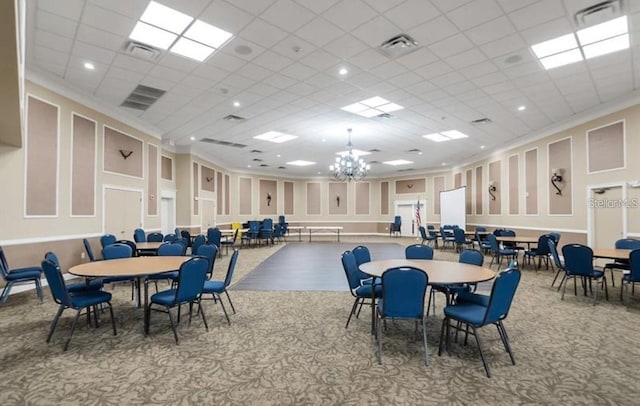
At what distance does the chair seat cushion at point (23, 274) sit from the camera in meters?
4.78

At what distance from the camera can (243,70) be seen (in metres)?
5.55

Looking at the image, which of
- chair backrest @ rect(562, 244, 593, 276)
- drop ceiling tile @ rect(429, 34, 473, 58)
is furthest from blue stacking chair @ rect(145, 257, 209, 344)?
chair backrest @ rect(562, 244, 593, 276)

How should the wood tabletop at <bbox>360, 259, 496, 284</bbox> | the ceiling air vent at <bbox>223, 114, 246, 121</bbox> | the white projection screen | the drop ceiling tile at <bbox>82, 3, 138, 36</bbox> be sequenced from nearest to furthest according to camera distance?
the wood tabletop at <bbox>360, 259, 496, 284</bbox> < the drop ceiling tile at <bbox>82, 3, 138, 36</bbox> < the ceiling air vent at <bbox>223, 114, 246, 121</bbox> < the white projection screen

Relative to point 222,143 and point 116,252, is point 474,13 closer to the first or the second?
point 116,252

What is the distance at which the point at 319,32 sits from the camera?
441 cm

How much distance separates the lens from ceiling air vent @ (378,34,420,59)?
15.0 ft

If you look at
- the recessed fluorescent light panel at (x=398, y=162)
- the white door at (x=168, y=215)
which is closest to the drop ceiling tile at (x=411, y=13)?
the white door at (x=168, y=215)

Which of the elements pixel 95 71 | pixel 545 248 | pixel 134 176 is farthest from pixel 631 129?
pixel 134 176

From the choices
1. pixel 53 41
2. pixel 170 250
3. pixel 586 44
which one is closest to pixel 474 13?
pixel 586 44

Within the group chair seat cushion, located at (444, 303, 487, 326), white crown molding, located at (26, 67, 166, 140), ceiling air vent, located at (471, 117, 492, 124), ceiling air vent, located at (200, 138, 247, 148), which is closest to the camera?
chair seat cushion, located at (444, 303, 487, 326)

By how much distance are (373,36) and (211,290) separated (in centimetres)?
417

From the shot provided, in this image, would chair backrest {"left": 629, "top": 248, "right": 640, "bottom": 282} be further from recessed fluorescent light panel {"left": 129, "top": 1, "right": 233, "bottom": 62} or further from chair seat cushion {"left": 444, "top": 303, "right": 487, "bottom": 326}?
recessed fluorescent light panel {"left": 129, "top": 1, "right": 233, "bottom": 62}

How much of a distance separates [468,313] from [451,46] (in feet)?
12.7

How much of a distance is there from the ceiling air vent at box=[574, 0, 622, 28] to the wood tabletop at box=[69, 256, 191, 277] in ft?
19.8
